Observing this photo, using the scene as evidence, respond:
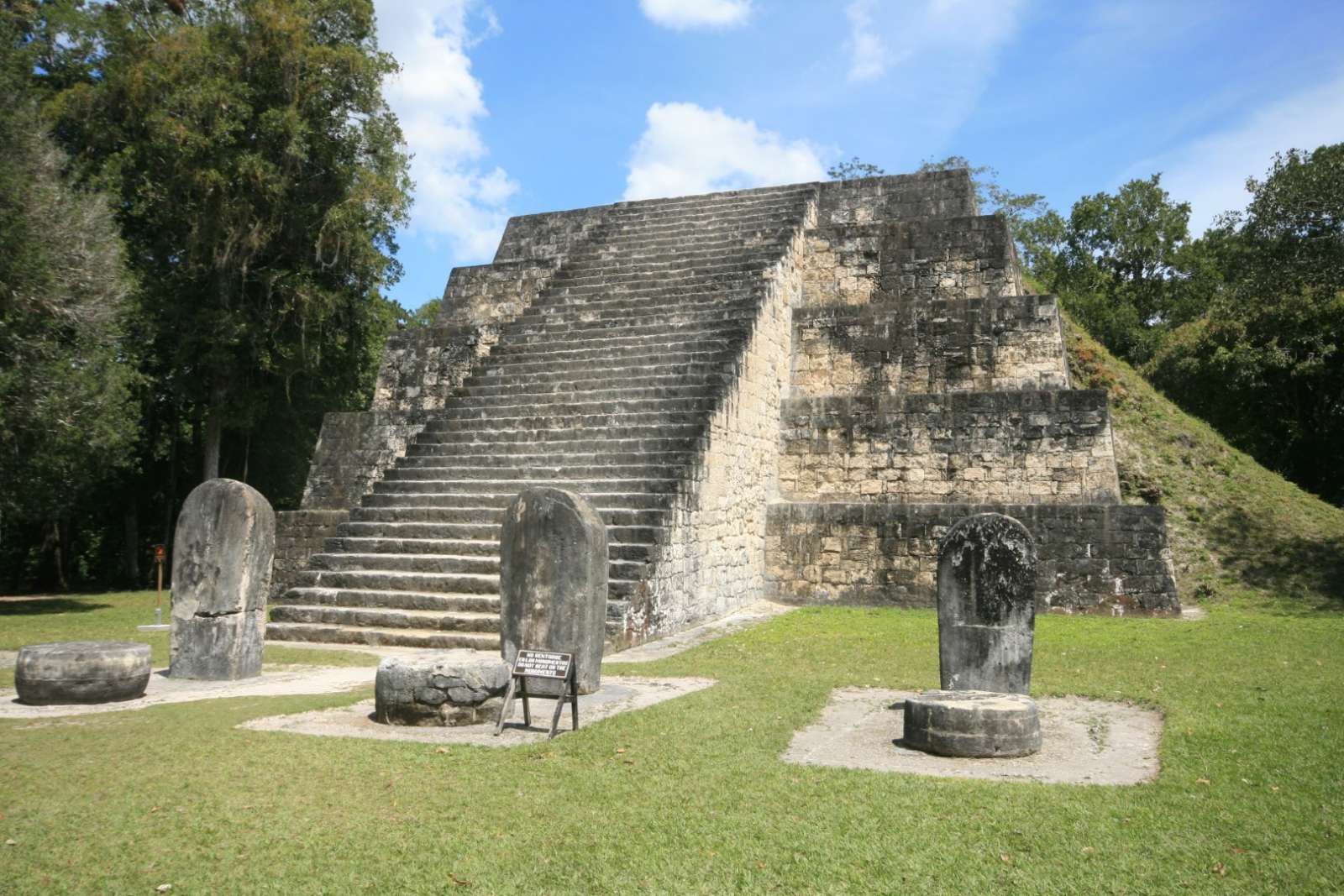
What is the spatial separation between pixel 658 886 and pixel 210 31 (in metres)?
19.9

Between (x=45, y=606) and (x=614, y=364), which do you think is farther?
(x=45, y=606)

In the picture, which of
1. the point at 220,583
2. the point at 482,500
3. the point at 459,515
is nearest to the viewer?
the point at 220,583

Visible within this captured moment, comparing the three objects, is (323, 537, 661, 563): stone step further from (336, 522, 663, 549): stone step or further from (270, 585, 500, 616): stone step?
(270, 585, 500, 616): stone step

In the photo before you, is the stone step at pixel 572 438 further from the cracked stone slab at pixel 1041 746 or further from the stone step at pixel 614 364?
the cracked stone slab at pixel 1041 746

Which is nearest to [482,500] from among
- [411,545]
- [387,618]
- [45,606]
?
[411,545]

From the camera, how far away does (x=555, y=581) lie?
7766 mm

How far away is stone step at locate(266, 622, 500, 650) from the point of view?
980 centimetres

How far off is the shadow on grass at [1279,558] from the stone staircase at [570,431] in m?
7.50

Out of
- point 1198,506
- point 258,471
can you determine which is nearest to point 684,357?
point 1198,506

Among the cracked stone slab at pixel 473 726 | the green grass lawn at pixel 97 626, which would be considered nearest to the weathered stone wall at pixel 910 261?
the green grass lawn at pixel 97 626

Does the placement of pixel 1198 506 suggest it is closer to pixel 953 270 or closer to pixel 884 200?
pixel 953 270

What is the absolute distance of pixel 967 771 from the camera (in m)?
5.57

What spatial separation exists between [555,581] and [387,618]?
3486mm

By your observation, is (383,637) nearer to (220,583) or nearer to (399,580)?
(399,580)
